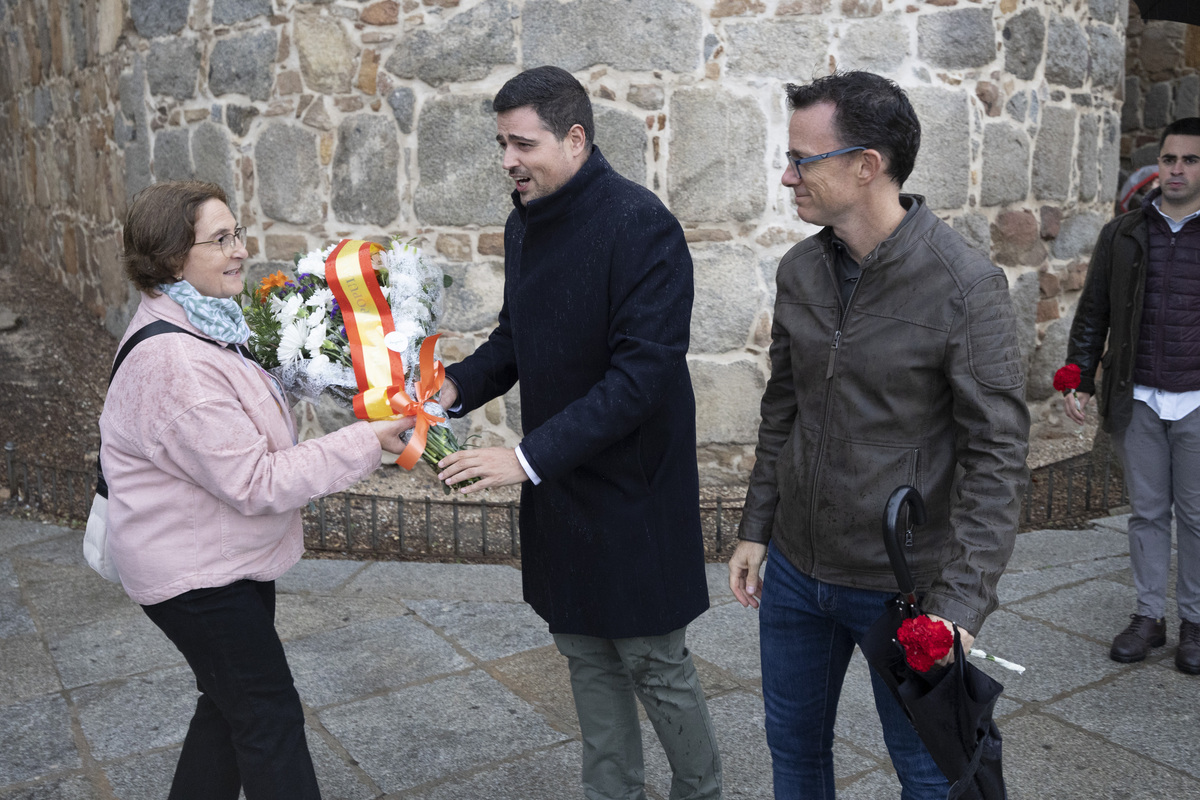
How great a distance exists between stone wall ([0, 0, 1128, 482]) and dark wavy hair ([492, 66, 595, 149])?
3.51 m

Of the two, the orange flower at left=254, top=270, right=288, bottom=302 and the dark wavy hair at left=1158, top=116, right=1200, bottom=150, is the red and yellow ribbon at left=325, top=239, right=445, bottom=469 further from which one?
the dark wavy hair at left=1158, top=116, right=1200, bottom=150

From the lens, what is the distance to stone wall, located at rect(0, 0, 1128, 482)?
586cm

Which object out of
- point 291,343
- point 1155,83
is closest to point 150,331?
point 291,343

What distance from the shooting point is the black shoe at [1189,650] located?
3.86m

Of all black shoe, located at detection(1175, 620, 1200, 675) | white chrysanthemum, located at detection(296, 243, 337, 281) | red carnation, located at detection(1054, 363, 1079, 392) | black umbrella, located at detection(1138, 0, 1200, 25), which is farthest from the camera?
black umbrella, located at detection(1138, 0, 1200, 25)

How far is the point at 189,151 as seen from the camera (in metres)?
7.29

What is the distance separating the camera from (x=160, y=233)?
2.33 metres

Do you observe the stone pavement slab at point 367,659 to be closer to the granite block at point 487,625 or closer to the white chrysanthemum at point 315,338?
the granite block at point 487,625

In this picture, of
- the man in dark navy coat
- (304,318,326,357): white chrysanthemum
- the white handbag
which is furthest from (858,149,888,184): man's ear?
the white handbag

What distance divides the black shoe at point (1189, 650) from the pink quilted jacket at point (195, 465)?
320 cm

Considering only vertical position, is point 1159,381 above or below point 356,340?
below

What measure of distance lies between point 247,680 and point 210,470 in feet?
1.69

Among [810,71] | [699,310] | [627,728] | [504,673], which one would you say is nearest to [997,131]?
[810,71]

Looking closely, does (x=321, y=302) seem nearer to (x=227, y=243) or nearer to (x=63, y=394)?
(x=227, y=243)
